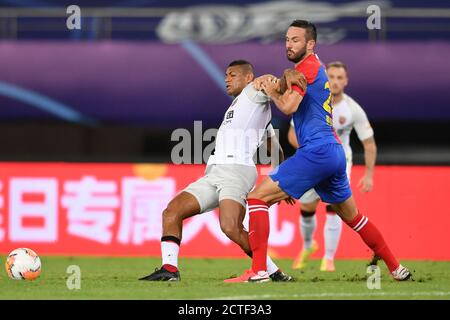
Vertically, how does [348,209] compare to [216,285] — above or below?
above

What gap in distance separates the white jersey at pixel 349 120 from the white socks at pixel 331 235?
0.66 metres

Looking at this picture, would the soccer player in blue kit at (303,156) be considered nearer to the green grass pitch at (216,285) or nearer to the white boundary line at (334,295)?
the green grass pitch at (216,285)

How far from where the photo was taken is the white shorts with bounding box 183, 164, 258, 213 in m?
9.06

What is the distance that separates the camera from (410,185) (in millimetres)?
13039

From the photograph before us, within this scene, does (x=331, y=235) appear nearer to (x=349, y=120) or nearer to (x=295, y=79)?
(x=349, y=120)

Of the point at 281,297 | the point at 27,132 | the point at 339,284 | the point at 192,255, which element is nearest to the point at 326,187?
the point at 339,284

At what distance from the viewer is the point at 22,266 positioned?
9.05m

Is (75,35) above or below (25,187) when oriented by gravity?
above

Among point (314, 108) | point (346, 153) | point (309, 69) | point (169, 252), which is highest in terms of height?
point (309, 69)

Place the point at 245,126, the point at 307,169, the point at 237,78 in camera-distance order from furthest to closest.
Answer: the point at 237,78, the point at 245,126, the point at 307,169

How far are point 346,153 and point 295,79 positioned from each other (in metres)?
→ 3.18

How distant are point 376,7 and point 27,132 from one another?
17.1ft

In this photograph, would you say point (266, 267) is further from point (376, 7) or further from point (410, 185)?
point (376, 7)

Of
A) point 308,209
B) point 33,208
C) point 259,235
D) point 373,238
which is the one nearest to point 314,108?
point 259,235
